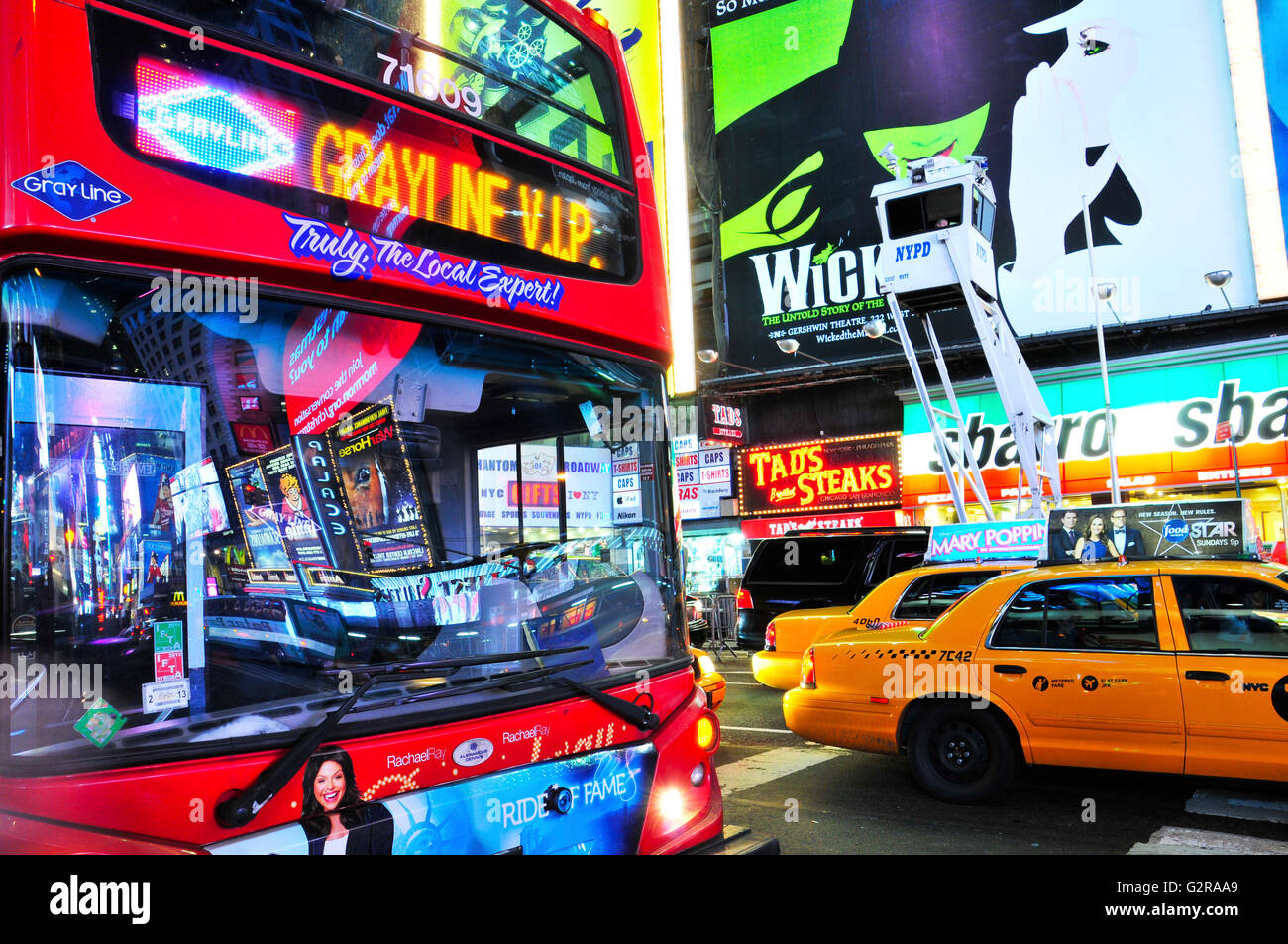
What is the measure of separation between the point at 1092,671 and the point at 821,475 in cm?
1629

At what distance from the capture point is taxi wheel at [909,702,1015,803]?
21.7 ft

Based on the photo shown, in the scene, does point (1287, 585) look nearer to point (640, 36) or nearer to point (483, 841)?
point (483, 841)

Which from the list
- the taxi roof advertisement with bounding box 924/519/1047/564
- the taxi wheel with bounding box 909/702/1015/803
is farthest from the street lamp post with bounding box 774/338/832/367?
the taxi wheel with bounding box 909/702/1015/803

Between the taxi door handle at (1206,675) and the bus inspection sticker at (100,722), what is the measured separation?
6.08 meters

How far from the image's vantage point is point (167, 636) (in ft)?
9.43

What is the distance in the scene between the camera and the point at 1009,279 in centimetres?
2023

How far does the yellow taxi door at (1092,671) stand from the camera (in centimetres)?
609

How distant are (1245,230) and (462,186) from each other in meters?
19.0

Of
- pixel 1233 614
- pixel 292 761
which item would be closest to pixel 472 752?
pixel 292 761

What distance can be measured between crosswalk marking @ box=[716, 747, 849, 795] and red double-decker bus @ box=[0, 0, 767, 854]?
3.55 metres

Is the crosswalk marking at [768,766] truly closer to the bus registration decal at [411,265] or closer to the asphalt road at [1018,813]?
the asphalt road at [1018,813]

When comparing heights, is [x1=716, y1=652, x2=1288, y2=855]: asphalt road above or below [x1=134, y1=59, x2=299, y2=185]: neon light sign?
below

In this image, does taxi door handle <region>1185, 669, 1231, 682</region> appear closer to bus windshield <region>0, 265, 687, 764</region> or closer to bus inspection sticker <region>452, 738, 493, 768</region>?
bus windshield <region>0, 265, 687, 764</region>

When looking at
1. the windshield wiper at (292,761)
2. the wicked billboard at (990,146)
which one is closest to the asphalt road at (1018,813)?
the windshield wiper at (292,761)
